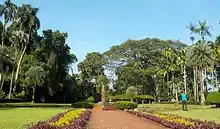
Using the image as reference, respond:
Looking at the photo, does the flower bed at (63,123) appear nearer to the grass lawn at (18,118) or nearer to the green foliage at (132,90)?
the grass lawn at (18,118)

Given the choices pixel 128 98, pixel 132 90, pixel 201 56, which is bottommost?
pixel 128 98

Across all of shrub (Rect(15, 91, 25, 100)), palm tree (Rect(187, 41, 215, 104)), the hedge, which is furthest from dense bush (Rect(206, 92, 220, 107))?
shrub (Rect(15, 91, 25, 100))

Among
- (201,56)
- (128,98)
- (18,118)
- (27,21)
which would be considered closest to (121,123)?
(18,118)

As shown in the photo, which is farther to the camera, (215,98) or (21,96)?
(21,96)

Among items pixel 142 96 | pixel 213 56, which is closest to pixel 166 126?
pixel 213 56

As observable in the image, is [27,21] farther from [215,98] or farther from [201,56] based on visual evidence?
[215,98]

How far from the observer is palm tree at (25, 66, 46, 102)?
6236 cm

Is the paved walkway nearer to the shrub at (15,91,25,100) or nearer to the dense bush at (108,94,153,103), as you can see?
the shrub at (15,91,25,100)

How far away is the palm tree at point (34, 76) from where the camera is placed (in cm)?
6236

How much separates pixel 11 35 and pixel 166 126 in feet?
170

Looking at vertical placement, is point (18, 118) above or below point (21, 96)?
below

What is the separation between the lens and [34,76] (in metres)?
62.2

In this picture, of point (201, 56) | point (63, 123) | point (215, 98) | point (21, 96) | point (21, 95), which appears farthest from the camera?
point (21, 95)

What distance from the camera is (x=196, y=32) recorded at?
67.8 m
